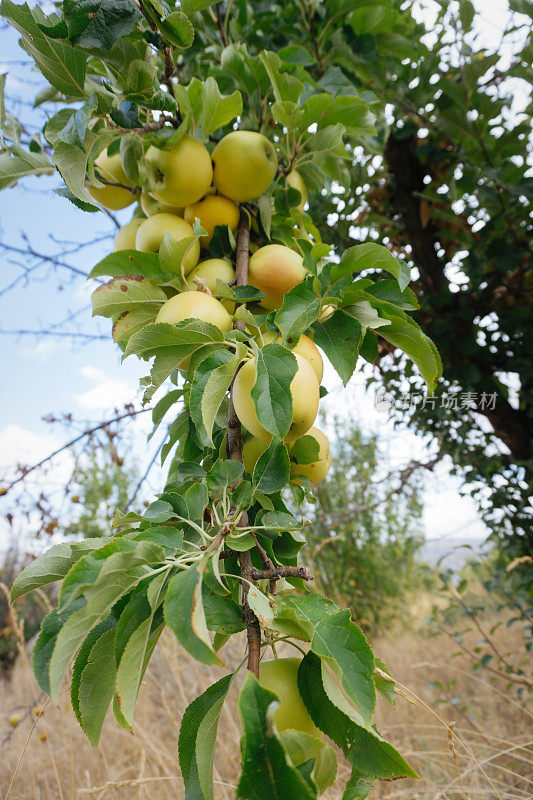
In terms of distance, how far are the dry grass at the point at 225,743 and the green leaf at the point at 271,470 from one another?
77cm

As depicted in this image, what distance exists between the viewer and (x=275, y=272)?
53 centimetres

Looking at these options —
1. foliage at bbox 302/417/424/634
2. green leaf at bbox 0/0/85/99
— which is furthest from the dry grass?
green leaf at bbox 0/0/85/99

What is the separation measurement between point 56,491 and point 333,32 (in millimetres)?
1271

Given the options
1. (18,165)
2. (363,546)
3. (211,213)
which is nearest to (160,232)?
(211,213)

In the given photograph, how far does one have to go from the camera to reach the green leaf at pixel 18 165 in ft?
1.76

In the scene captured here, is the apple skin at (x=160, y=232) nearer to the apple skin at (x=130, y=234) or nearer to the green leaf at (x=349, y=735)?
the apple skin at (x=130, y=234)

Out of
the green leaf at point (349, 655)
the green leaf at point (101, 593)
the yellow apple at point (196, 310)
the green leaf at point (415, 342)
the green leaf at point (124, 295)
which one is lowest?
Result: the green leaf at point (349, 655)

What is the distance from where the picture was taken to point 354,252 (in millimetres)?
484

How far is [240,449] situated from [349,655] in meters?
0.20

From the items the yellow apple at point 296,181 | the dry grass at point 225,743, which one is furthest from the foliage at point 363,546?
the yellow apple at point 296,181

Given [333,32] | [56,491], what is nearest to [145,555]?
[333,32]

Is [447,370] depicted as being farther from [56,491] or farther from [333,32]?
[56,491]

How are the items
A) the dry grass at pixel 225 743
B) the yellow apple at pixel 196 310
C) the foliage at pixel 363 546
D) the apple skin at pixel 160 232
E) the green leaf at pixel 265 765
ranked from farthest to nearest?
the foliage at pixel 363 546
the dry grass at pixel 225 743
the apple skin at pixel 160 232
the yellow apple at pixel 196 310
the green leaf at pixel 265 765

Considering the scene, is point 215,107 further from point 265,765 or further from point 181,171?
point 265,765
